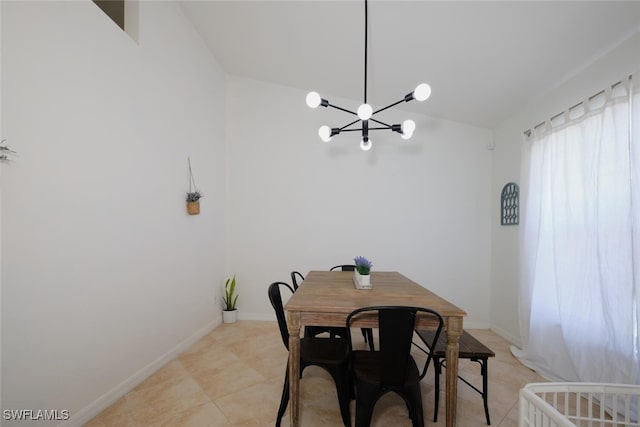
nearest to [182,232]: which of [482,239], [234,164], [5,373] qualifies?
[234,164]

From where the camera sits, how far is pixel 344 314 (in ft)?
5.14

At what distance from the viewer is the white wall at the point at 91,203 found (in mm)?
1434

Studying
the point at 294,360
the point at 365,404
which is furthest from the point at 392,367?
the point at 294,360

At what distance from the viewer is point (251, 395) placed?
203 centimetres

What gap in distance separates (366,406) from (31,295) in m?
1.89

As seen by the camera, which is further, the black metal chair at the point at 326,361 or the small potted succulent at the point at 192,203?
the small potted succulent at the point at 192,203

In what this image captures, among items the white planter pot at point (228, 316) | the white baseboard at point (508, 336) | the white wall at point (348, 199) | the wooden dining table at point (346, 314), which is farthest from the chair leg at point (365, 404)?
Result: the white planter pot at point (228, 316)

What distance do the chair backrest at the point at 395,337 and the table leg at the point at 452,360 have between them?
0.12 meters

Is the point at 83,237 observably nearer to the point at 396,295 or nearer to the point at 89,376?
the point at 89,376

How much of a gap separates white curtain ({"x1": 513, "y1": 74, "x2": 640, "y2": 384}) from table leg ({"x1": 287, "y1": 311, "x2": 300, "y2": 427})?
1988mm

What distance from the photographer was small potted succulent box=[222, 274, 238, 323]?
11.6ft

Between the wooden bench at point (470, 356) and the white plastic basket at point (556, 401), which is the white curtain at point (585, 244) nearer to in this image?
the wooden bench at point (470, 356)

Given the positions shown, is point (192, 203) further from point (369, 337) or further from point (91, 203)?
point (369, 337)

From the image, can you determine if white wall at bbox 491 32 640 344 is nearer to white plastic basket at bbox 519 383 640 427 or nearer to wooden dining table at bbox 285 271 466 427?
wooden dining table at bbox 285 271 466 427
